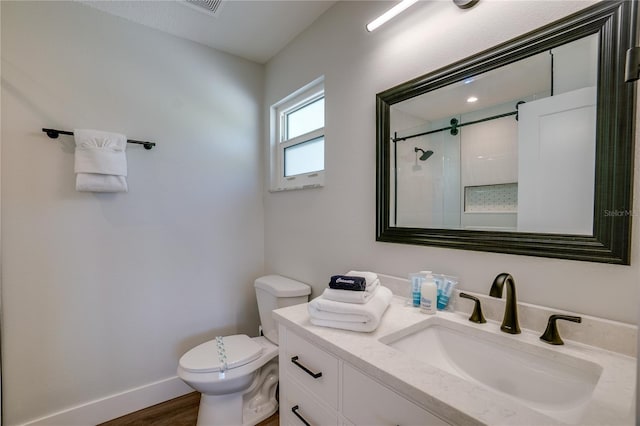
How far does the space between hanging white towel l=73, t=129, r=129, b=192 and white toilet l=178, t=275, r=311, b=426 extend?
1059 mm

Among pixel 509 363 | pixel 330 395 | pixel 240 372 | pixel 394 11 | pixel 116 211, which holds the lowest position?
pixel 240 372

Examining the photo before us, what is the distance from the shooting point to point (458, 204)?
113cm

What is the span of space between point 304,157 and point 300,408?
151 cm

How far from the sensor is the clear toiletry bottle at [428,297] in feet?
3.56

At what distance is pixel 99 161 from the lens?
5.14 ft

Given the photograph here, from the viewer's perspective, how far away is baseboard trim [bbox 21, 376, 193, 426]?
1.57 metres

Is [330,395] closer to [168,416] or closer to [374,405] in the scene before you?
[374,405]

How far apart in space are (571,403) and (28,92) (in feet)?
8.45

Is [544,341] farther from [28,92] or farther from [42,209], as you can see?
[28,92]

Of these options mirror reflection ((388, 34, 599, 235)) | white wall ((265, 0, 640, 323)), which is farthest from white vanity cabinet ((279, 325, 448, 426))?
mirror reflection ((388, 34, 599, 235))

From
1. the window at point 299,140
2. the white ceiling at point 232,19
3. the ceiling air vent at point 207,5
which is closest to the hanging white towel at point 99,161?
the white ceiling at point 232,19

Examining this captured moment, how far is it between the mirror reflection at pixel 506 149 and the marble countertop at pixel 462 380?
1.13 feet

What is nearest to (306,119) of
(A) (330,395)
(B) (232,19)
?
(B) (232,19)

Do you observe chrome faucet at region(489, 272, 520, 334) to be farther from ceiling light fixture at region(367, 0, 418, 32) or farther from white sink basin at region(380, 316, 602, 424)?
ceiling light fixture at region(367, 0, 418, 32)
